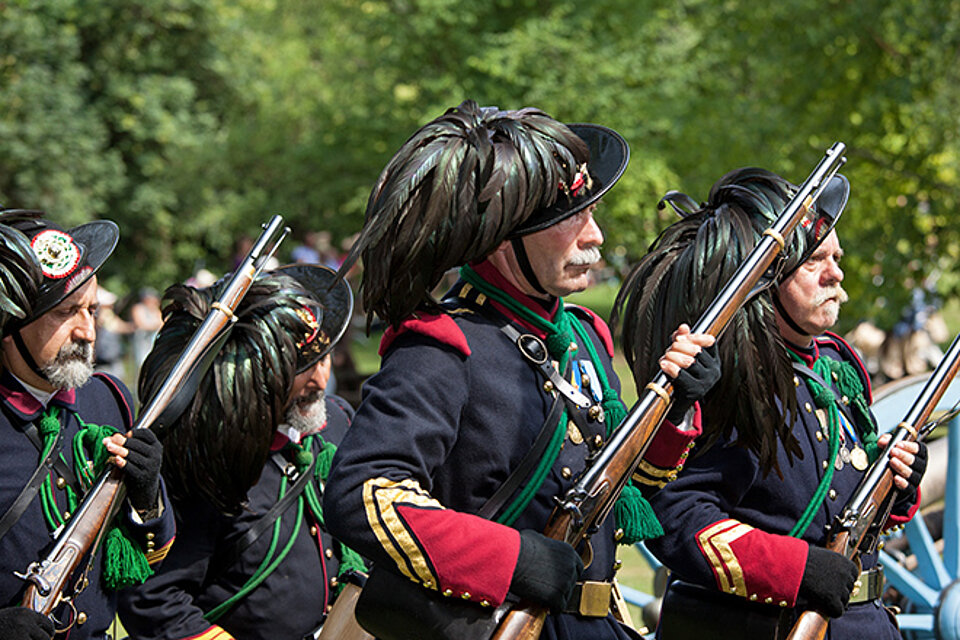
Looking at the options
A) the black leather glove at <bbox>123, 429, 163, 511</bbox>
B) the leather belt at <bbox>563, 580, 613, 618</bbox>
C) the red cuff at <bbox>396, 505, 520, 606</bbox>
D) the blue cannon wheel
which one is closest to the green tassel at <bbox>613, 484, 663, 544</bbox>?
the leather belt at <bbox>563, 580, 613, 618</bbox>

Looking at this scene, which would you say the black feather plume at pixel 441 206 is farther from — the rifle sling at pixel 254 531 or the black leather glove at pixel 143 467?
the rifle sling at pixel 254 531

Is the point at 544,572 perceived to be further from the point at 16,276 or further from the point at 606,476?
the point at 16,276

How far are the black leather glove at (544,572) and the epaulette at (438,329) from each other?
0.43 m

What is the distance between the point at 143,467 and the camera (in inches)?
139

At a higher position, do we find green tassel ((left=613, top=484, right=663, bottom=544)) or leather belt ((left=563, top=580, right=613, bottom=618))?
green tassel ((left=613, top=484, right=663, bottom=544))

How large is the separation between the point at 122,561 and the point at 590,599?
1.47m

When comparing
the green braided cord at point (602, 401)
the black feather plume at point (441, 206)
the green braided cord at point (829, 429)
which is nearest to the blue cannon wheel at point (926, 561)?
the green braided cord at point (829, 429)

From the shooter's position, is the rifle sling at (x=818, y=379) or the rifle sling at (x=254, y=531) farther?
the rifle sling at (x=254, y=531)

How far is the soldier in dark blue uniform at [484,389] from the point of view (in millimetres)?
2607

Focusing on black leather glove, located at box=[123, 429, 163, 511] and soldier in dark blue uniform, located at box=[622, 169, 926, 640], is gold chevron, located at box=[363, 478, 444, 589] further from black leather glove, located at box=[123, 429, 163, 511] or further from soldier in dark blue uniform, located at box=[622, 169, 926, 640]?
black leather glove, located at box=[123, 429, 163, 511]

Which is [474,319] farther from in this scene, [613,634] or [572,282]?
[613,634]

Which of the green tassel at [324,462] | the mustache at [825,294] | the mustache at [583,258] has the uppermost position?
the mustache at [825,294]

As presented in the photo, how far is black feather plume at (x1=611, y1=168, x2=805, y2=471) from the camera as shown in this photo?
11.3 feet

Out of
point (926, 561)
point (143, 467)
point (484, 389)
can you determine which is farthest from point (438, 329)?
point (926, 561)
